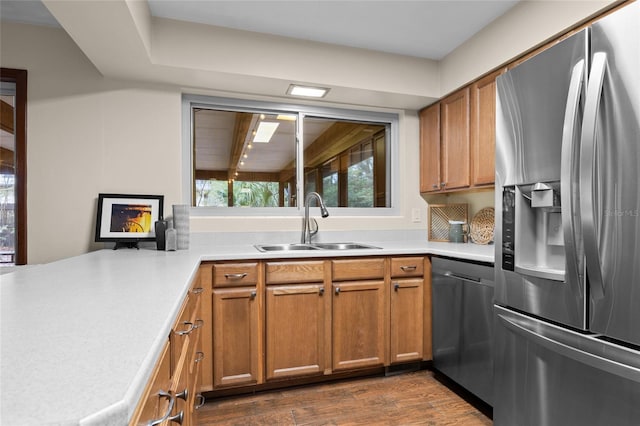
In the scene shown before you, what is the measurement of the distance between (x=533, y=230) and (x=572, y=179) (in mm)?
313

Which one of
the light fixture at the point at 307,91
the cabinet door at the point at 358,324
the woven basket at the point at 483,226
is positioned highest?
the light fixture at the point at 307,91

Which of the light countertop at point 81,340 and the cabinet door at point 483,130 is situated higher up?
the cabinet door at point 483,130

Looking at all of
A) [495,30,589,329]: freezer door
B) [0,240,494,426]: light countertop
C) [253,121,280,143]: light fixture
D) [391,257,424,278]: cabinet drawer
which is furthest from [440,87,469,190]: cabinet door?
[0,240,494,426]: light countertop

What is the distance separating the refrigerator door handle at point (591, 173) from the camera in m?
1.20

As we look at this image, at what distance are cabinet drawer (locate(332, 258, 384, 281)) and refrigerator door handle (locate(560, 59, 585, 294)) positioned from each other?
3.98 ft

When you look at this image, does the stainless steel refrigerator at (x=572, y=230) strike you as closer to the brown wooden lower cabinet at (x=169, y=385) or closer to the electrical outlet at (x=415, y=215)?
the brown wooden lower cabinet at (x=169, y=385)

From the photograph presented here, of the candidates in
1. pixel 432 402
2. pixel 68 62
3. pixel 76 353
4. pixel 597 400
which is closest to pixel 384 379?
pixel 432 402

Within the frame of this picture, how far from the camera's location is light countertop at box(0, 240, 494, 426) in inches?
17.4

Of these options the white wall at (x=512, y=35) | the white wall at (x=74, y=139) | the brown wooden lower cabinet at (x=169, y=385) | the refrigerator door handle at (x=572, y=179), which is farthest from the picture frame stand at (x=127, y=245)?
the white wall at (x=512, y=35)

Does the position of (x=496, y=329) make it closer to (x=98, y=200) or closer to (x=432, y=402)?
(x=432, y=402)

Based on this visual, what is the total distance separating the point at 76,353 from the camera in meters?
0.60

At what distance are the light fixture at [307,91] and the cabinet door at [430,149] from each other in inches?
36.4

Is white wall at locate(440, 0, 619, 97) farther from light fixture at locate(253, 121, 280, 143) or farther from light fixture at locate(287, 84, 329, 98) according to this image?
light fixture at locate(253, 121, 280, 143)

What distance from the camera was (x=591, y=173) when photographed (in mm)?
1218
